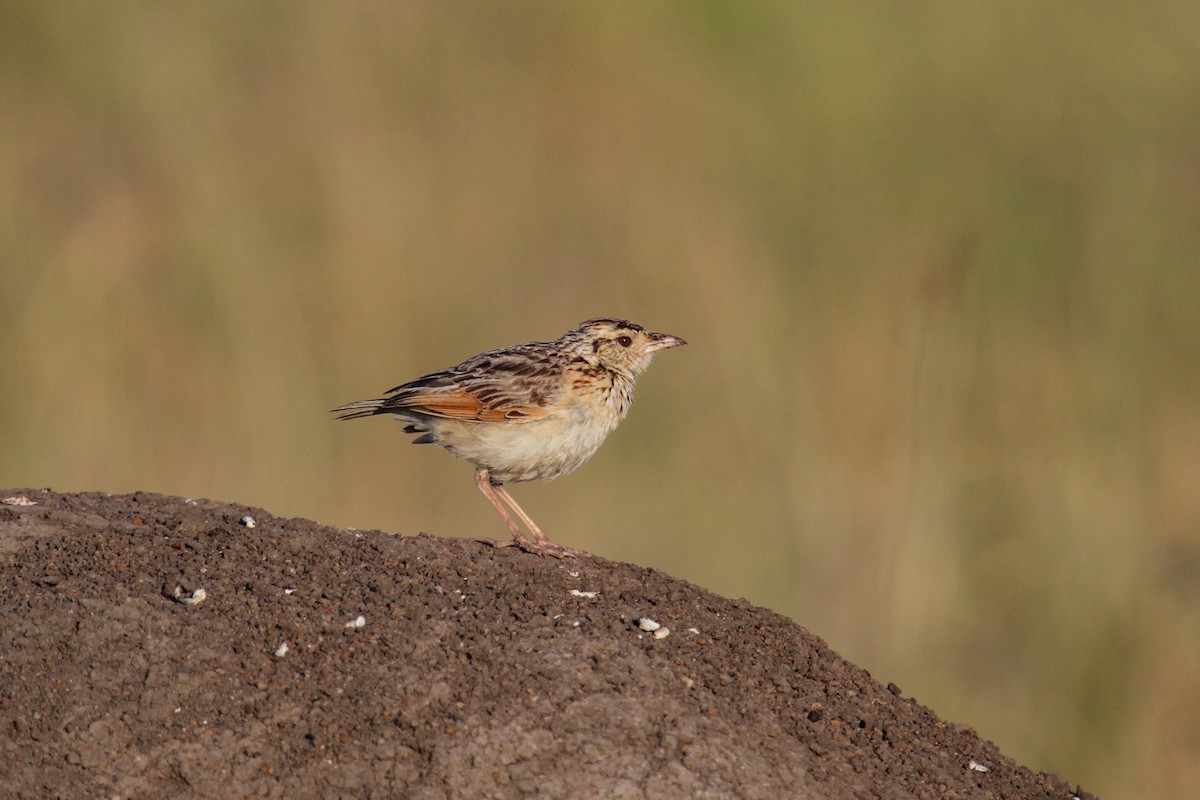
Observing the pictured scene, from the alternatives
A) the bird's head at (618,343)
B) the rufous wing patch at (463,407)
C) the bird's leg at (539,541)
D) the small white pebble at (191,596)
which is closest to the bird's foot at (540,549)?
the bird's leg at (539,541)

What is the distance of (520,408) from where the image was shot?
6.69 m

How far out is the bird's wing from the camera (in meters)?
6.70

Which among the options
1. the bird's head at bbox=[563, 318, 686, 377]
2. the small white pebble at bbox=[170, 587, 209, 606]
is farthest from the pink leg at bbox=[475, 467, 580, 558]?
the small white pebble at bbox=[170, 587, 209, 606]

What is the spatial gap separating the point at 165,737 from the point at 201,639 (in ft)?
1.44

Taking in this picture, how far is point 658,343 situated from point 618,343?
209mm

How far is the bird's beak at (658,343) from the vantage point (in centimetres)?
721

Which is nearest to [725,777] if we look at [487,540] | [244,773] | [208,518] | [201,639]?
[244,773]

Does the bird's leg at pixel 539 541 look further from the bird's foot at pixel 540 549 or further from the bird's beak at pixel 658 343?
the bird's beak at pixel 658 343

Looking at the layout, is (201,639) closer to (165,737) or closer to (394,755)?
(165,737)

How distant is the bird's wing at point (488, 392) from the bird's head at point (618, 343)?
0.74 ft

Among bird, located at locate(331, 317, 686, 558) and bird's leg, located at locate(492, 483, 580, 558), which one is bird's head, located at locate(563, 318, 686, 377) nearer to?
bird, located at locate(331, 317, 686, 558)

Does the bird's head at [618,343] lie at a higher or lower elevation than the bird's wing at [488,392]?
higher

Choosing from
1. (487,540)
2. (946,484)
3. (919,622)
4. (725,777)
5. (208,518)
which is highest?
(946,484)

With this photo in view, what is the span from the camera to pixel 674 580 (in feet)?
18.8
